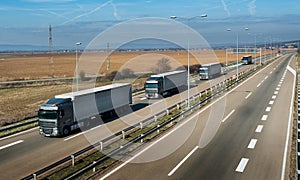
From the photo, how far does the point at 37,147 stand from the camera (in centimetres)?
2150

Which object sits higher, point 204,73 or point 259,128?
point 204,73

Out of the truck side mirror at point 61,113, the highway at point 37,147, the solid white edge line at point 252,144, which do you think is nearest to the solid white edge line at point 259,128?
the solid white edge line at point 252,144

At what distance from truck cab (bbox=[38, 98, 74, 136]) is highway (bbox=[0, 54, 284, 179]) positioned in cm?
58

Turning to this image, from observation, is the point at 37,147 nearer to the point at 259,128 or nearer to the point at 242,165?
the point at 242,165

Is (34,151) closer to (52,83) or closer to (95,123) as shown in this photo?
(95,123)

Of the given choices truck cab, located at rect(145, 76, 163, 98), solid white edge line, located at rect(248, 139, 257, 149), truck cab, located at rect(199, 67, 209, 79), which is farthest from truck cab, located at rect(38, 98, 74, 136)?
truck cab, located at rect(199, 67, 209, 79)

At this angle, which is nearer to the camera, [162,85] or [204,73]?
[162,85]

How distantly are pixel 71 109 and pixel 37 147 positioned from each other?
4060 millimetres

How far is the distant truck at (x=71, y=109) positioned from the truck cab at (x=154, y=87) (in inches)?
411

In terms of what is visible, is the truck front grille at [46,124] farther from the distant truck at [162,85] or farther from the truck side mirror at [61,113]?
the distant truck at [162,85]

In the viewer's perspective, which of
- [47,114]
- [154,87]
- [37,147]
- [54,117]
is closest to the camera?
[37,147]

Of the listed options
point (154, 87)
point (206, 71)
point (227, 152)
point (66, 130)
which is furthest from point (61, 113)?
point (206, 71)

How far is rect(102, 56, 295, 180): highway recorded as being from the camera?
1572 cm

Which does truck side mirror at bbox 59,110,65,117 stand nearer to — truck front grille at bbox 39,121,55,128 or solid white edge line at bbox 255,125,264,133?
truck front grille at bbox 39,121,55,128
